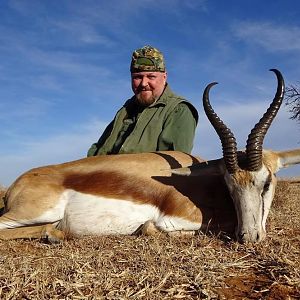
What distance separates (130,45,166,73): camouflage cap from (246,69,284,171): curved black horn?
2.76 meters

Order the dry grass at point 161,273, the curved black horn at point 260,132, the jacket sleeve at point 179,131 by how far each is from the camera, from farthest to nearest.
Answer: the jacket sleeve at point 179,131 < the curved black horn at point 260,132 < the dry grass at point 161,273

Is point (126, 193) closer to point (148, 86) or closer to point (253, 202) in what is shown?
point (253, 202)

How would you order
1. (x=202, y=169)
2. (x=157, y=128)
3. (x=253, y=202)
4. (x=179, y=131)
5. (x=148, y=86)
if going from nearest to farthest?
(x=253, y=202), (x=202, y=169), (x=179, y=131), (x=157, y=128), (x=148, y=86)

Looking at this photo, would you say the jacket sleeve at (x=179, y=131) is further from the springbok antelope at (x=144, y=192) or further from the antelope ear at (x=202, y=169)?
the antelope ear at (x=202, y=169)

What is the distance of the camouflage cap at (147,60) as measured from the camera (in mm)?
6902

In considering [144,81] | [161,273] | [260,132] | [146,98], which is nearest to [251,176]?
[260,132]

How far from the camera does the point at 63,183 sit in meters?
5.09

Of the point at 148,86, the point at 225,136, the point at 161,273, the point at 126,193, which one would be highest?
the point at 148,86

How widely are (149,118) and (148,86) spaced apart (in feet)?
2.02

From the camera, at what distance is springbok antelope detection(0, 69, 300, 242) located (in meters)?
4.46

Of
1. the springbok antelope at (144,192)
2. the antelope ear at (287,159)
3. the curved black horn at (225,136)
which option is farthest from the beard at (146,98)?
the antelope ear at (287,159)

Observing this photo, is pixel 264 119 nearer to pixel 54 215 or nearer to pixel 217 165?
pixel 217 165

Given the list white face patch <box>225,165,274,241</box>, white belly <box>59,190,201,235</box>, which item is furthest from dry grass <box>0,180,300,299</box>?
white belly <box>59,190,201,235</box>

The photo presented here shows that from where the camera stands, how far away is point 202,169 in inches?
189
